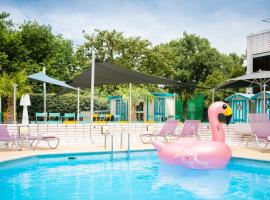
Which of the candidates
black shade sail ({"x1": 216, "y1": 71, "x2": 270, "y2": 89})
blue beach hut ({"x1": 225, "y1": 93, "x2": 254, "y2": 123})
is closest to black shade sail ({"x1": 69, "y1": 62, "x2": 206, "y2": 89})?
black shade sail ({"x1": 216, "y1": 71, "x2": 270, "y2": 89})

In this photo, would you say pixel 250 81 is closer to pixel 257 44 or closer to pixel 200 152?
pixel 200 152

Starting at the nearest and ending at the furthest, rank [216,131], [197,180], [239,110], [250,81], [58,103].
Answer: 1. [197,180]
2. [216,131]
3. [250,81]
4. [239,110]
5. [58,103]

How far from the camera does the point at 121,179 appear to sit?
7.58 m

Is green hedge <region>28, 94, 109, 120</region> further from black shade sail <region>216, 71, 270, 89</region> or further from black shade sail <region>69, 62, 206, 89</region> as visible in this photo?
black shade sail <region>216, 71, 270, 89</region>

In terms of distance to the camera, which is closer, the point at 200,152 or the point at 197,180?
the point at 197,180

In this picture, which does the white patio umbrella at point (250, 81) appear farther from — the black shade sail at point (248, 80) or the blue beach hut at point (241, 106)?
the blue beach hut at point (241, 106)

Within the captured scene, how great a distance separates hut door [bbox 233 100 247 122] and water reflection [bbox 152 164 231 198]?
9795 mm

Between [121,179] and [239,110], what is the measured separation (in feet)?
39.8

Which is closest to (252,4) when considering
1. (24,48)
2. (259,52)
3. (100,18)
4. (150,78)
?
(259,52)

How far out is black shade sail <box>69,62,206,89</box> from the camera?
11.5m

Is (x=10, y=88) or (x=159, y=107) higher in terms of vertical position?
(x=10, y=88)

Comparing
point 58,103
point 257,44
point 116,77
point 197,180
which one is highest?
point 257,44

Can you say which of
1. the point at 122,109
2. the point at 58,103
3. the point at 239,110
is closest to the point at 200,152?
the point at 239,110

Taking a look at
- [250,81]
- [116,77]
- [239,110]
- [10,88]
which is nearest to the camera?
[250,81]
